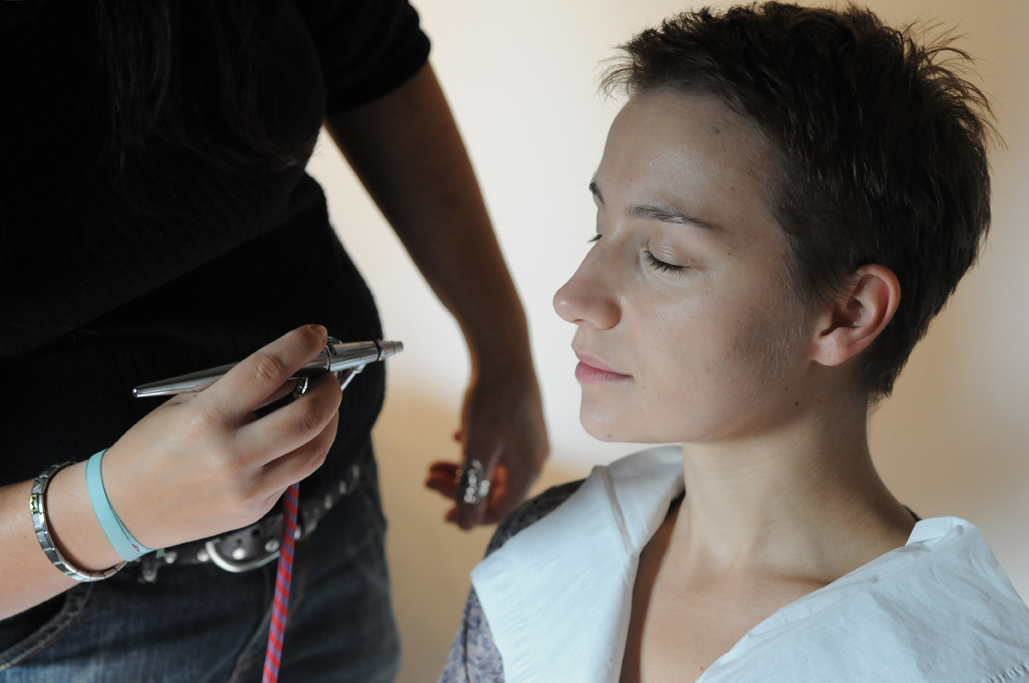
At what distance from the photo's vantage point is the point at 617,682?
0.78m

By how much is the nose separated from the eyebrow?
0.06 meters

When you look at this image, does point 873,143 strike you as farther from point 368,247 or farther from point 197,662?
point 368,247

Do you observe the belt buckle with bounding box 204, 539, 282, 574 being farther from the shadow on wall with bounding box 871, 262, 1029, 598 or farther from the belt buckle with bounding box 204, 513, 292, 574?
the shadow on wall with bounding box 871, 262, 1029, 598

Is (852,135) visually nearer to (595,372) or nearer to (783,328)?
(783,328)

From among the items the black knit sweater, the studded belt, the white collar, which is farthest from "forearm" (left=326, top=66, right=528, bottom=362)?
the studded belt

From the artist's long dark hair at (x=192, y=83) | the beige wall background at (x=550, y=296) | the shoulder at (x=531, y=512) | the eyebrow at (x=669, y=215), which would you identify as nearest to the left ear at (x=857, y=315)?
the eyebrow at (x=669, y=215)

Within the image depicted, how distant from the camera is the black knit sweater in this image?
649 millimetres

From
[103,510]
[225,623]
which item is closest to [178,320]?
[103,510]

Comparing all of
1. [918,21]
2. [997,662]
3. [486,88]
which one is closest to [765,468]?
[997,662]

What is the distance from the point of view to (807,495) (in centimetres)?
78

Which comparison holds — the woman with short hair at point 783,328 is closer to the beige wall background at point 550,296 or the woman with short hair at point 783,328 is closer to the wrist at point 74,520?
the beige wall background at point 550,296

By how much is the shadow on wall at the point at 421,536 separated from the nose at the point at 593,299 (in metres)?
0.98

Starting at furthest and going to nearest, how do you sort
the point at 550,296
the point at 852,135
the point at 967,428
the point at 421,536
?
the point at 421,536, the point at 550,296, the point at 967,428, the point at 852,135

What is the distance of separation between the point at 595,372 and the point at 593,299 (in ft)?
0.26
